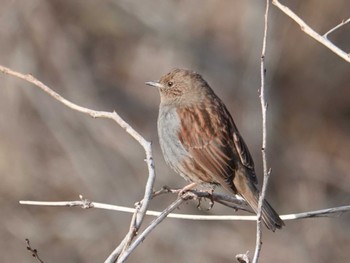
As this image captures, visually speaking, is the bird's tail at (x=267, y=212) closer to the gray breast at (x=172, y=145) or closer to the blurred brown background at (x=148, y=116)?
the gray breast at (x=172, y=145)

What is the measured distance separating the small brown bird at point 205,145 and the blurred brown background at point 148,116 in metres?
4.65

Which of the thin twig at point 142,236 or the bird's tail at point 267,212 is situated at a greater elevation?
the bird's tail at point 267,212

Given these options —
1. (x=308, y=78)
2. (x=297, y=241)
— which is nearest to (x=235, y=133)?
(x=297, y=241)

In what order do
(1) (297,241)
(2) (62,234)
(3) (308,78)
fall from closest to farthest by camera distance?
(1) (297,241) → (2) (62,234) → (3) (308,78)

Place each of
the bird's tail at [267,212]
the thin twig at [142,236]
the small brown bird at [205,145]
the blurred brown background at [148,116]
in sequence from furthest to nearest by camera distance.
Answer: the blurred brown background at [148,116]
the small brown bird at [205,145]
the bird's tail at [267,212]
the thin twig at [142,236]

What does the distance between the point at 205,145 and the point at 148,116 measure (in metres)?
6.52

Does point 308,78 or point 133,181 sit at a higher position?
point 308,78

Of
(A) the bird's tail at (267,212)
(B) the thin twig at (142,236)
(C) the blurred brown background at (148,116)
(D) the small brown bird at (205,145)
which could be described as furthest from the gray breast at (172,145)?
(C) the blurred brown background at (148,116)

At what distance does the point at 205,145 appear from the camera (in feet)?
19.5

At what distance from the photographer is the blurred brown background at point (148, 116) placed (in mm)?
11070

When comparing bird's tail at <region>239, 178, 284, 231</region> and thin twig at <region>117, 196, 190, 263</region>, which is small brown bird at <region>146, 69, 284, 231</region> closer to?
bird's tail at <region>239, 178, 284, 231</region>

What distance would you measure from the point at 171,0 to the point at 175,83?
6.18m

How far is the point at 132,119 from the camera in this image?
1233cm

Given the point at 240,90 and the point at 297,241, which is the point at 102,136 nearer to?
the point at 240,90
